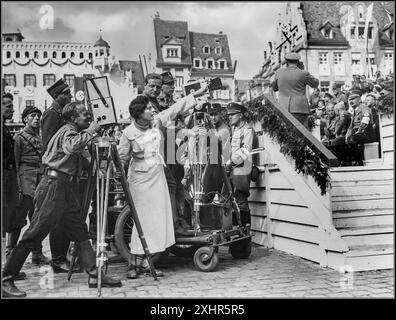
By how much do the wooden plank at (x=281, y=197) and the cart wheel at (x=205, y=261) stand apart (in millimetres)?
1372

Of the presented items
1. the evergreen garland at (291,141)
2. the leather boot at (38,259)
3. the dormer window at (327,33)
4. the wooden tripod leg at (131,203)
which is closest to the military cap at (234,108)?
the evergreen garland at (291,141)

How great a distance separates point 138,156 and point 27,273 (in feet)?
6.36

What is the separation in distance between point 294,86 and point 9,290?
4.57 meters

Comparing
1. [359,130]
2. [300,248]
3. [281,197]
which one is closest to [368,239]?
[300,248]

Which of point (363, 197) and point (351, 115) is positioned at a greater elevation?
point (351, 115)

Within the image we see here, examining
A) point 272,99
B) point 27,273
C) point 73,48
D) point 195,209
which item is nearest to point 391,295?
point 195,209

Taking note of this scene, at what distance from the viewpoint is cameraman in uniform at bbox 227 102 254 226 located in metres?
6.02

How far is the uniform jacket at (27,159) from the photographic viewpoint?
5.55 metres

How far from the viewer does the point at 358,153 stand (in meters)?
7.52

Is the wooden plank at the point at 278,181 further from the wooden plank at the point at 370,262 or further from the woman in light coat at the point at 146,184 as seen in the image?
the woman in light coat at the point at 146,184

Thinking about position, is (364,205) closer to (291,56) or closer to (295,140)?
(295,140)

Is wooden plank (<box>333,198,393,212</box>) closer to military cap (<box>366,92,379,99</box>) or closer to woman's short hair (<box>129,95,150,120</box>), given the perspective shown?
military cap (<box>366,92,379,99</box>)

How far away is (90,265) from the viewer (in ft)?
14.1
